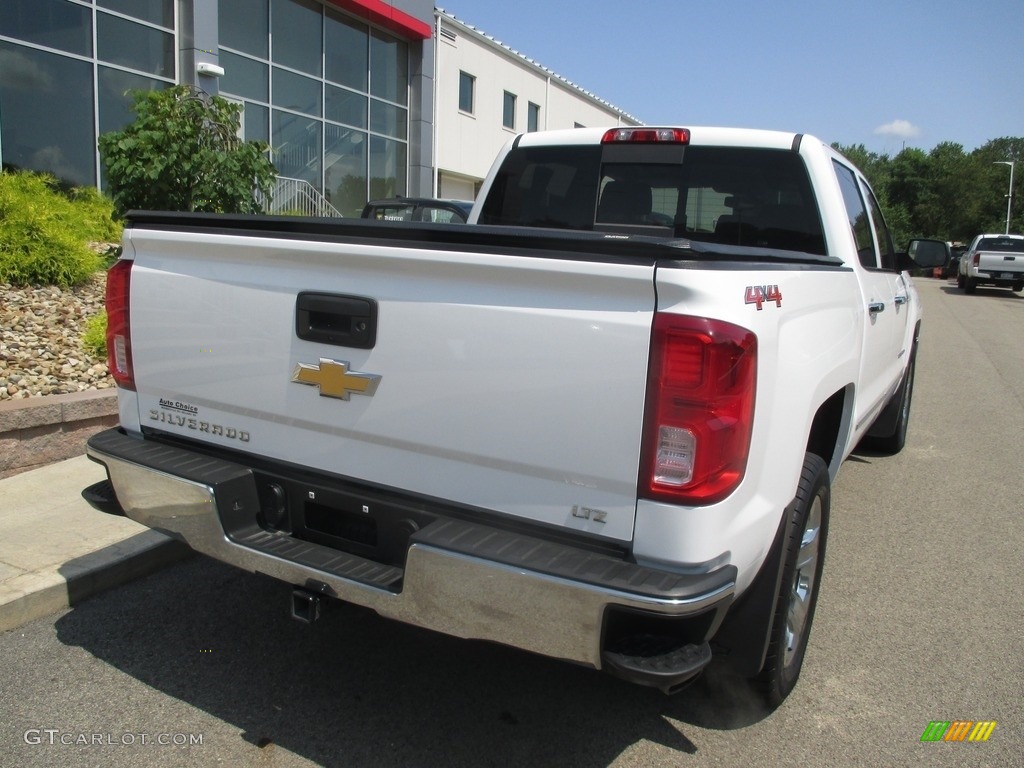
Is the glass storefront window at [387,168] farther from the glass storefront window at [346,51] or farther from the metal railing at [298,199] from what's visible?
the metal railing at [298,199]

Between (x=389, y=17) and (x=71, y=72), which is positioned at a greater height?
(x=389, y=17)

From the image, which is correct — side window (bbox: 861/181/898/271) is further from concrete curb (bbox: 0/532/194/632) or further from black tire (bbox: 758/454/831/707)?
concrete curb (bbox: 0/532/194/632)

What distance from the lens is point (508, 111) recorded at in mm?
28000

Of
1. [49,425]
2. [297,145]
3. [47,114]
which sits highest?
[297,145]

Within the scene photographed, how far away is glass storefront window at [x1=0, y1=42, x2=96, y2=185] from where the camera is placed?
11.7 m

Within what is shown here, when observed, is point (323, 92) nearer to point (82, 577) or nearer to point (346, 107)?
point (346, 107)

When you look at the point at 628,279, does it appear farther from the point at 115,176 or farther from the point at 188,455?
the point at 115,176

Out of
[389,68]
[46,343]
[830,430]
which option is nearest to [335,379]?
[830,430]

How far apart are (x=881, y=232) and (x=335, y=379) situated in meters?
3.90

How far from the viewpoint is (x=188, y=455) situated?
3018 mm

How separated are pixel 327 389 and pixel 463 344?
53 centimetres

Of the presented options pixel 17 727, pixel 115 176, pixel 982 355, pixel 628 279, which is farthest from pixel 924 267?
pixel 982 355

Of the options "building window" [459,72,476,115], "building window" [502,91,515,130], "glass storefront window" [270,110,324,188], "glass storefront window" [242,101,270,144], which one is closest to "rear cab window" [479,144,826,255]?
"glass storefront window" [242,101,270,144]

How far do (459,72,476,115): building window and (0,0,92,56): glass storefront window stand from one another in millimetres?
13213
